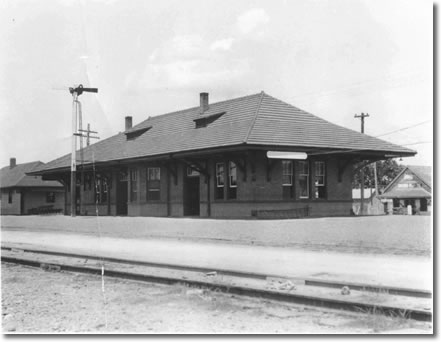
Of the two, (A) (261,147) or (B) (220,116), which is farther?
(B) (220,116)

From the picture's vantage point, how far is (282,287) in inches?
316

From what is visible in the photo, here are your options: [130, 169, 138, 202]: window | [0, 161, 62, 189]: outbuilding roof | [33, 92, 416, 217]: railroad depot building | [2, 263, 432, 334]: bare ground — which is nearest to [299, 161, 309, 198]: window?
[33, 92, 416, 217]: railroad depot building

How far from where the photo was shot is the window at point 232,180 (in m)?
23.5

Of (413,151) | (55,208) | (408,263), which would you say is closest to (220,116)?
(413,151)

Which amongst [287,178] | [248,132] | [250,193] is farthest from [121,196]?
[248,132]

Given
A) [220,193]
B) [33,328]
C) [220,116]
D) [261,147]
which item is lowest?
[33,328]

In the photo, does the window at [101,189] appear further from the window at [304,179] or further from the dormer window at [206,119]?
the window at [304,179]

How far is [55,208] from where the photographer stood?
50719mm

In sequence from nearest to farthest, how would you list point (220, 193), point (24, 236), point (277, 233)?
point (277, 233)
point (24, 236)
point (220, 193)

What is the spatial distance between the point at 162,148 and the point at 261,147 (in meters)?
6.90

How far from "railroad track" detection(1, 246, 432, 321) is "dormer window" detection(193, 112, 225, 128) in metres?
16.1

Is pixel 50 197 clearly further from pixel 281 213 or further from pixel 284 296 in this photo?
pixel 284 296

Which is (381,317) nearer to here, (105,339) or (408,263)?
(105,339)

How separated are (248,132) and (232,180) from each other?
2480 millimetres
